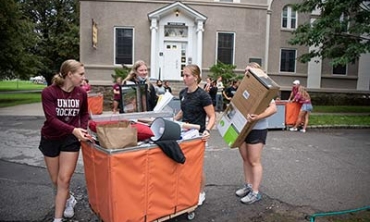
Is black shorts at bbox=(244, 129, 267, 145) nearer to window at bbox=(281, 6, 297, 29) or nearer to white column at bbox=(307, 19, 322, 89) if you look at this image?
white column at bbox=(307, 19, 322, 89)

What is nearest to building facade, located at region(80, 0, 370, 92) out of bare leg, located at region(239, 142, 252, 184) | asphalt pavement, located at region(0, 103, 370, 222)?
asphalt pavement, located at region(0, 103, 370, 222)

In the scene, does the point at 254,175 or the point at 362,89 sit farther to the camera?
the point at 362,89

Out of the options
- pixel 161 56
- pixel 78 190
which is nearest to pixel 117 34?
pixel 161 56

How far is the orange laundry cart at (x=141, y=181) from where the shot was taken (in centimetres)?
331

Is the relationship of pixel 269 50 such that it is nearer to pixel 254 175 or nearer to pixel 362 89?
pixel 362 89

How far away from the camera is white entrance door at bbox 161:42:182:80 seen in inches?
877

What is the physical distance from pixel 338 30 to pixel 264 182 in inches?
501

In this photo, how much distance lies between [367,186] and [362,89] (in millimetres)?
23289

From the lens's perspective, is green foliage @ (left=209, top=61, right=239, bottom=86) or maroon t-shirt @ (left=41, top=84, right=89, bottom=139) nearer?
maroon t-shirt @ (left=41, top=84, right=89, bottom=139)

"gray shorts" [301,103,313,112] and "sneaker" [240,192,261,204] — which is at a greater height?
"gray shorts" [301,103,313,112]

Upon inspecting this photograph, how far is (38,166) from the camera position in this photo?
6.73 meters

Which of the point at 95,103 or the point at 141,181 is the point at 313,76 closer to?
the point at 95,103

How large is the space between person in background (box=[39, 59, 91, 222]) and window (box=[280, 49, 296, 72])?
76.2 feet

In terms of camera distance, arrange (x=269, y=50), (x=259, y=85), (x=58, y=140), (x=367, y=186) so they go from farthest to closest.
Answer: (x=269, y=50), (x=367, y=186), (x=259, y=85), (x=58, y=140)
